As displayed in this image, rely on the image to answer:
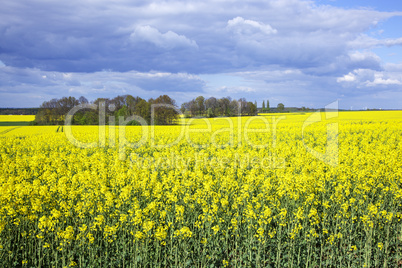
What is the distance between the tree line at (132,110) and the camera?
6819 centimetres

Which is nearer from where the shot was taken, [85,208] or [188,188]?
[85,208]

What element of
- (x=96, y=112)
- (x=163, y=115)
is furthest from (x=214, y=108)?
(x=96, y=112)

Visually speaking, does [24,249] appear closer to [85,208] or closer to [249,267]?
[85,208]

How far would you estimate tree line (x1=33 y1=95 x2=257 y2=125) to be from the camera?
68.2m

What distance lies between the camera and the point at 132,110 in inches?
3182

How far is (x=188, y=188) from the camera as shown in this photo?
934cm

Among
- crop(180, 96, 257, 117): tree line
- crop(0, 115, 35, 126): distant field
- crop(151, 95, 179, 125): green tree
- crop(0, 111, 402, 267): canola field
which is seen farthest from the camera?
crop(180, 96, 257, 117): tree line

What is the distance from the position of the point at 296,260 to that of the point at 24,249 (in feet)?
22.5

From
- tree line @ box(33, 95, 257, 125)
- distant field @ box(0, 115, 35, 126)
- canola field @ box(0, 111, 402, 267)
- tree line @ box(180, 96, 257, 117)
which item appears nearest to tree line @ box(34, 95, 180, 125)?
tree line @ box(33, 95, 257, 125)

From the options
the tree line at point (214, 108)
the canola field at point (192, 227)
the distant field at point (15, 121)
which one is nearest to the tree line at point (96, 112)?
the distant field at point (15, 121)

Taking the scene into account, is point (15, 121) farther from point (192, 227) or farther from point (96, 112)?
point (192, 227)

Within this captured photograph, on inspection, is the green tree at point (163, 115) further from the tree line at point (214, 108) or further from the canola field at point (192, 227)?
the canola field at point (192, 227)

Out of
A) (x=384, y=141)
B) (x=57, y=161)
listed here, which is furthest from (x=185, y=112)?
(x=57, y=161)

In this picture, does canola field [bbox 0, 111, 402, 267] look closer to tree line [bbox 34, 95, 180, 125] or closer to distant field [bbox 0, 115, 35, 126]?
tree line [bbox 34, 95, 180, 125]
